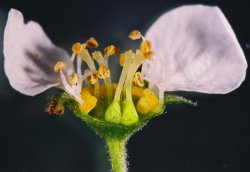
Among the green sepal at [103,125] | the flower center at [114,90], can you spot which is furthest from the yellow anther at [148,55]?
the green sepal at [103,125]

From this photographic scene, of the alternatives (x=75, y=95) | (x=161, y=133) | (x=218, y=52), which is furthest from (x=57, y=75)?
(x=161, y=133)

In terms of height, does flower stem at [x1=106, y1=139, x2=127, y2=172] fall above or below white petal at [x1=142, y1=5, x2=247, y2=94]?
below

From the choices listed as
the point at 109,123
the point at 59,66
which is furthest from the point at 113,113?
the point at 59,66

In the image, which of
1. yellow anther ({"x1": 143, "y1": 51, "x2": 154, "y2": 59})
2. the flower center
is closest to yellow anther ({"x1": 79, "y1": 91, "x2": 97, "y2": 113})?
the flower center

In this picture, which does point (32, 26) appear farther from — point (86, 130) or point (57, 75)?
point (86, 130)

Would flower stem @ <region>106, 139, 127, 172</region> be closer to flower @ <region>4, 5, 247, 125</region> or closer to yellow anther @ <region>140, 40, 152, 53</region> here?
flower @ <region>4, 5, 247, 125</region>

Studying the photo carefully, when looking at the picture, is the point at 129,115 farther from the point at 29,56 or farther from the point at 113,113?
the point at 29,56

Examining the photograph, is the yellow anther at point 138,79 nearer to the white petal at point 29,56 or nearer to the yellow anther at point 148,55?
the yellow anther at point 148,55
